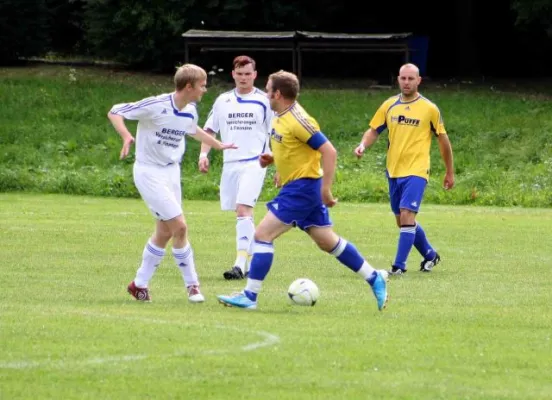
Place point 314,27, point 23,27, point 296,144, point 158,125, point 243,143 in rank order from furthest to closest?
1. point 314,27
2. point 23,27
3. point 243,143
4. point 158,125
5. point 296,144

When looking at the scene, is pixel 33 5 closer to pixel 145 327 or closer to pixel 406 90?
pixel 406 90

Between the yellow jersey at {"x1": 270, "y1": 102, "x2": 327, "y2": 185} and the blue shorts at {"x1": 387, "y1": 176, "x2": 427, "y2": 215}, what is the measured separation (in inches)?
141

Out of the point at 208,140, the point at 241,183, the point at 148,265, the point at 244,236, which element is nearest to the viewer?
the point at 148,265

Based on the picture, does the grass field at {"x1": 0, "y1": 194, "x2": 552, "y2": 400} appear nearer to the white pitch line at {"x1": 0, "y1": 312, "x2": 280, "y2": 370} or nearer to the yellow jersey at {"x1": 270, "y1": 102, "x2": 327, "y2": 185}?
the white pitch line at {"x1": 0, "y1": 312, "x2": 280, "y2": 370}

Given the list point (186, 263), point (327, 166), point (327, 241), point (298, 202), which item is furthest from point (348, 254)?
point (186, 263)

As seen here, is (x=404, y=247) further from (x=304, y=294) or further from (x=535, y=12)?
(x=535, y=12)

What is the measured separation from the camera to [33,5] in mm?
38938

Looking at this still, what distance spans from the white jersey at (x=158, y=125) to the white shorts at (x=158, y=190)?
0.07m

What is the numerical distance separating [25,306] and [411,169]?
203 inches

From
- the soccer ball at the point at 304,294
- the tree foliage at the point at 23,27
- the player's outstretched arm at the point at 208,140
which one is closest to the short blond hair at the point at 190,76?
the player's outstretched arm at the point at 208,140

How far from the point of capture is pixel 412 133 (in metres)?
14.8

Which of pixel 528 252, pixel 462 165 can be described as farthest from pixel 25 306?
pixel 462 165

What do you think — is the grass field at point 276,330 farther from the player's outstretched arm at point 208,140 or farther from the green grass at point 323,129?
the green grass at point 323,129

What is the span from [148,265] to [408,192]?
3.94 metres
